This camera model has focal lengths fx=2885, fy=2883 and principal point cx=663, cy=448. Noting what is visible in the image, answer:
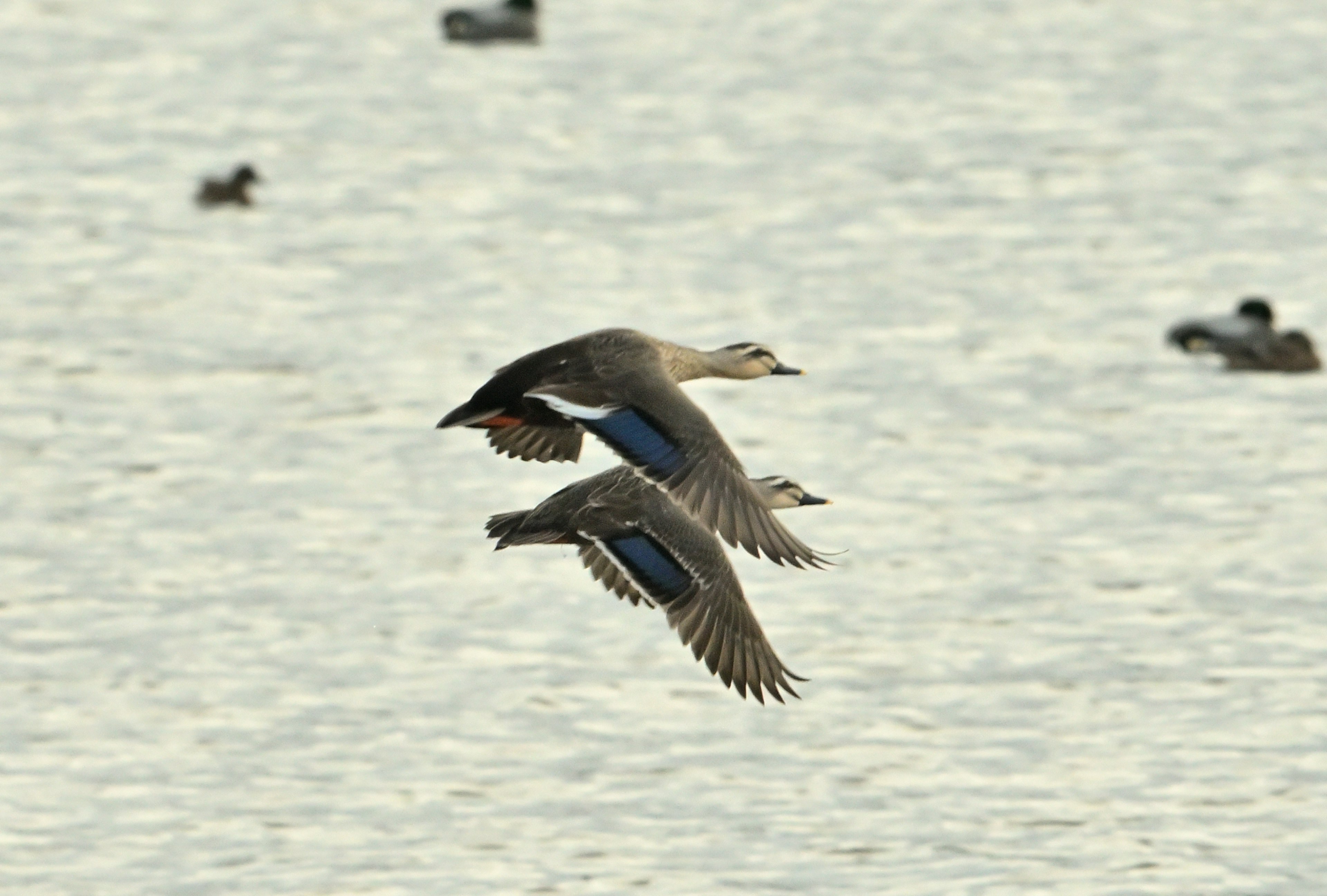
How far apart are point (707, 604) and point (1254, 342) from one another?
12.0m

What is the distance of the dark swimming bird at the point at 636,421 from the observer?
38.3 feet

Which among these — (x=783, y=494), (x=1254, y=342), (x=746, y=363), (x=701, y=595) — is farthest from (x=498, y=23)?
(x=701, y=595)

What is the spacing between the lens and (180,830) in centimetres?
1543

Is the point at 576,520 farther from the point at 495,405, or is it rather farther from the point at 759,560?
the point at 759,560

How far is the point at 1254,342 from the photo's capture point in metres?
23.4

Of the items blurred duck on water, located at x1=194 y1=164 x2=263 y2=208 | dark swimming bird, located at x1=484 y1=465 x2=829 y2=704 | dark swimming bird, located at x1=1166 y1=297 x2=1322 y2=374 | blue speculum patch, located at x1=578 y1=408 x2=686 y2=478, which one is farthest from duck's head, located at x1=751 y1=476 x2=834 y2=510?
blurred duck on water, located at x1=194 y1=164 x2=263 y2=208

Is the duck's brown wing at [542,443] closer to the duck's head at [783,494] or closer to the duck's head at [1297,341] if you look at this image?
the duck's head at [783,494]

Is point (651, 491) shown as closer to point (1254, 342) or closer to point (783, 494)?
point (783, 494)

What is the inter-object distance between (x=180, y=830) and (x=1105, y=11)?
92.4ft

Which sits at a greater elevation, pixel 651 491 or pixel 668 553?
pixel 651 491

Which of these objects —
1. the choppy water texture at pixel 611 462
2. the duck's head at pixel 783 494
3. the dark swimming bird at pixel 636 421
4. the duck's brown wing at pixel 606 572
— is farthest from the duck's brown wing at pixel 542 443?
the choppy water texture at pixel 611 462

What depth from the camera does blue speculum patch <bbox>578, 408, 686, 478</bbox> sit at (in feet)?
39.1

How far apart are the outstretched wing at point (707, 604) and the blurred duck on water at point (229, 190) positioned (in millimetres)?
16775

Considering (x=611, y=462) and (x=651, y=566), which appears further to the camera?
(x=611, y=462)
